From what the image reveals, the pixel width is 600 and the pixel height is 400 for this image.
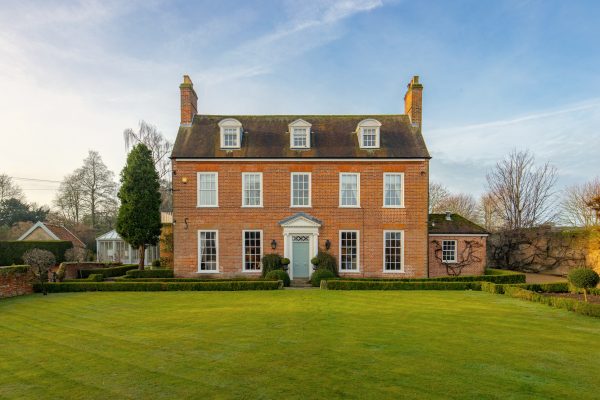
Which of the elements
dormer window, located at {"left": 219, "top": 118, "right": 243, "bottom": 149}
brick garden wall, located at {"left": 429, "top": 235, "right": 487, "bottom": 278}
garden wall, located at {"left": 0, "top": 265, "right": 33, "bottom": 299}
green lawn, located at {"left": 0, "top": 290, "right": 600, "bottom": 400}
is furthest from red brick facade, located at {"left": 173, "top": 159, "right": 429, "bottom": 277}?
green lawn, located at {"left": 0, "top": 290, "right": 600, "bottom": 400}

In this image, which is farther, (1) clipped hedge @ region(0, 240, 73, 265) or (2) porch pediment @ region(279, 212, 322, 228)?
(1) clipped hedge @ region(0, 240, 73, 265)

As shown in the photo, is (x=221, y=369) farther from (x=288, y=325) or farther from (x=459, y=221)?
(x=459, y=221)

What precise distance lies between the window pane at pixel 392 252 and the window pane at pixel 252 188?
8740 millimetres

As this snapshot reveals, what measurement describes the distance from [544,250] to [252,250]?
23547mm

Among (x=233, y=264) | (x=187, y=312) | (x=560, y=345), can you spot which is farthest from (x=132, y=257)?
(x=560, y=345)

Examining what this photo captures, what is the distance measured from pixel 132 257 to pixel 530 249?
3782 centimetres

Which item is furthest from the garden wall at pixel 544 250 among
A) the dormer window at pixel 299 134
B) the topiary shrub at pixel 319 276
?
the dormer window at pixel 299 134

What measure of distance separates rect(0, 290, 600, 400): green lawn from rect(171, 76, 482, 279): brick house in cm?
834

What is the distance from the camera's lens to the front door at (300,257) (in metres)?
22.2

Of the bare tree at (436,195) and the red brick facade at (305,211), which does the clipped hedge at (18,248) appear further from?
the bare tree at (436,195)

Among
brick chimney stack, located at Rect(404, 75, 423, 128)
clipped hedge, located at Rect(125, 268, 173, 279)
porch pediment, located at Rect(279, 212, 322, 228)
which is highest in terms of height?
brick chimney stack, located at Rect(404, 75, 423, 128)

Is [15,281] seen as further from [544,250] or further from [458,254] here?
[544,250]

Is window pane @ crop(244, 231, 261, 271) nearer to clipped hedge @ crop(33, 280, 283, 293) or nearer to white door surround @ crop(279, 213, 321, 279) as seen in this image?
white door surround @ crop(279, 213, 321, 279)

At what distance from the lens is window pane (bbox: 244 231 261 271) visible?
22219 millimetres
